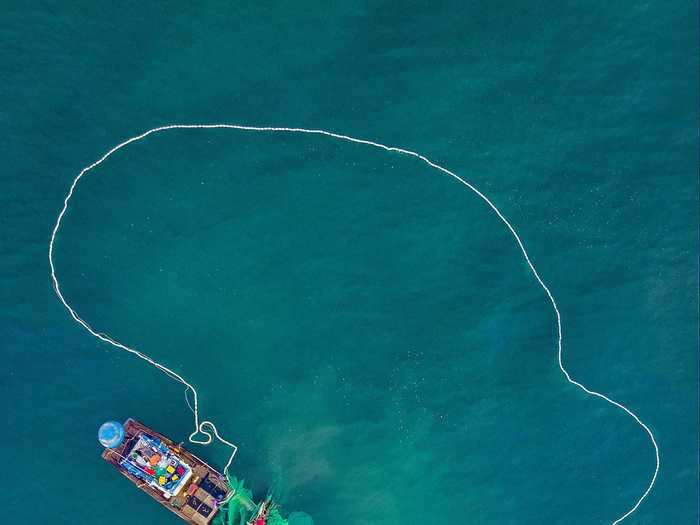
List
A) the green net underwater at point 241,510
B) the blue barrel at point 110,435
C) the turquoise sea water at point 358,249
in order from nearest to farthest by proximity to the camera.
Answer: the blue barrel at point 110,435
the turquoise sea water at point 358,249
the green net underwater at point 241,510

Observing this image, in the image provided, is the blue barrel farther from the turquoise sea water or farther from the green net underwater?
the green net underwater

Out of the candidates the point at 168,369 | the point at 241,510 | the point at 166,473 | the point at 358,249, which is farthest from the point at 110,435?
the point at 358,249

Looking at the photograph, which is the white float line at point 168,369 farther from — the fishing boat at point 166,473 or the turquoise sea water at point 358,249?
the fishing boat at point 166,473

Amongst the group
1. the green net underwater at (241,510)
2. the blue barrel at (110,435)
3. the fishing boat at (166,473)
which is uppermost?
the blue barrel at (110,435)

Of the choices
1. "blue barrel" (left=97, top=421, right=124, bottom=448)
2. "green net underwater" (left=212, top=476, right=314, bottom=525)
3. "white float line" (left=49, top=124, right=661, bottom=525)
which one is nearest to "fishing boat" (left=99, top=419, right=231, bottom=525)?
"blue barrel" (left=97, top=421, right=124, bottom=448)

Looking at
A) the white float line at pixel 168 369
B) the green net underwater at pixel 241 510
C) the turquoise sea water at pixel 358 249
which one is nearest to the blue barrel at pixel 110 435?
the turquoise sea water at pixel 358 249

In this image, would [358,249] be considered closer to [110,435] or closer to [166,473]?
[166,473]

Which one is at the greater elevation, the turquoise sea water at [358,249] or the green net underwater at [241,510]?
the turquoise sea water at [358,249]

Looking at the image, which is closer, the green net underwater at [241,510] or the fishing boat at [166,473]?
the fishing boat at [166,473]
